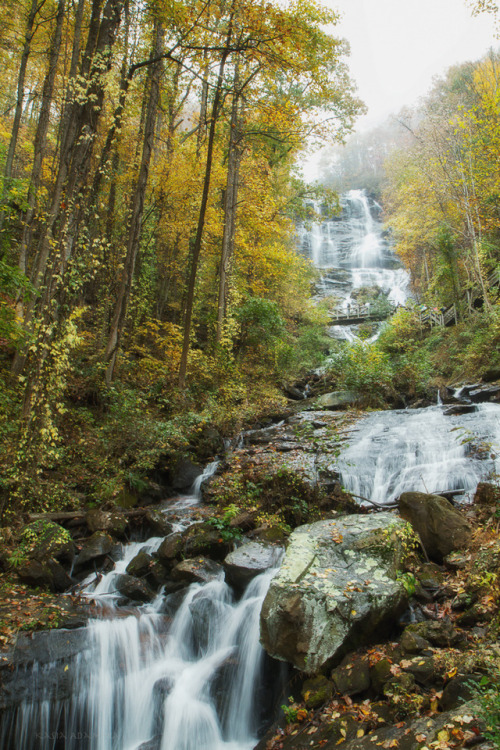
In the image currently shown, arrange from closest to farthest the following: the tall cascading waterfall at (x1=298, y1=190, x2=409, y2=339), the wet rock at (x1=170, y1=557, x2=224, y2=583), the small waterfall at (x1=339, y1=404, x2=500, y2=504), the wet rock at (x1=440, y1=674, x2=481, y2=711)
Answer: the wet rock at (x1=440, y1=674, x2=481, y2=711), the wet rock at (x1=170, y1=557, x2=224, y2=583), the small waterfall at (x1=339, y1=404, x2=500, y2=504), the tall cascading waterfall at (x1=298, y1=190, x2=409, y2=339)

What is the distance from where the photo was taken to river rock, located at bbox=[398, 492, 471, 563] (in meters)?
4.99

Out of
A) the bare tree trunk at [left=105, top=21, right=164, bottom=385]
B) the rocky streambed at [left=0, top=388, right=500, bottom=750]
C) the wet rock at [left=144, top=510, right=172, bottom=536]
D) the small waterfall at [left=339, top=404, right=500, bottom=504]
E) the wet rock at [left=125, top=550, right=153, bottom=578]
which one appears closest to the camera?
the rocky streambed at [left=0, top=388, right=500, bottom=750]

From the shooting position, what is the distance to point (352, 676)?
11.3ft

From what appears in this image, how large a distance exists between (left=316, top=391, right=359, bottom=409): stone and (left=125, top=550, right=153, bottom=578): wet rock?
27.5 ft

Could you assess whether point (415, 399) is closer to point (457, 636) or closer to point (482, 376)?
point (482, 376)

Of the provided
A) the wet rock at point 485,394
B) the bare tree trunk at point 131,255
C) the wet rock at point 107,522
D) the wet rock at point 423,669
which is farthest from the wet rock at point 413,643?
the wet rock at point 485,394

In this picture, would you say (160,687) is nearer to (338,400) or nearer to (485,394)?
(338,400)

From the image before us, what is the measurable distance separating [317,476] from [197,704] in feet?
12.7

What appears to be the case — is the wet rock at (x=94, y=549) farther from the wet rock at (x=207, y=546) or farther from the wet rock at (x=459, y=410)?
the wet rock at (x=459, y=410)

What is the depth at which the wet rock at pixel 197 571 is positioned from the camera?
18.4ft

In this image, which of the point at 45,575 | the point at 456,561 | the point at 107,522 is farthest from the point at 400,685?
the point at 107,522

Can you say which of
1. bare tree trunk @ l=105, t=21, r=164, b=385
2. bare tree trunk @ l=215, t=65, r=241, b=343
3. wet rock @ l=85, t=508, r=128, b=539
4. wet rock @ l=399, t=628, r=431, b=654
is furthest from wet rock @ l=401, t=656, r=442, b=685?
bare tree trunk @ l=215, t=65, r=241, b=343

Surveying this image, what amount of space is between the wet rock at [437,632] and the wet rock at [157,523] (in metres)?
4.34

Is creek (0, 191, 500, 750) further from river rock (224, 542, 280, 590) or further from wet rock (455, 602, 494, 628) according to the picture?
wet rock (455, 602, 494, 628)
